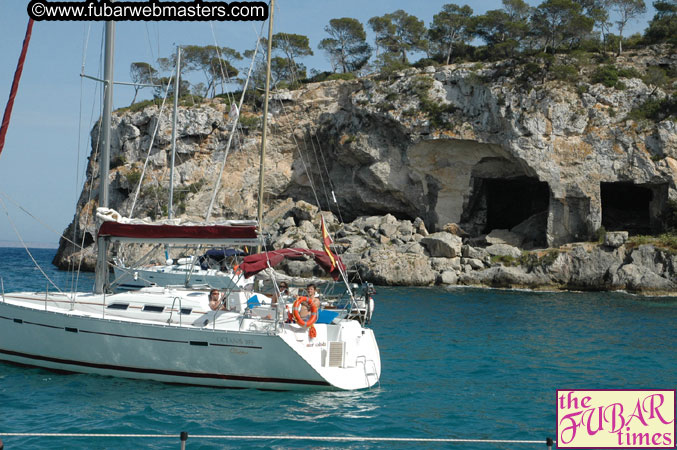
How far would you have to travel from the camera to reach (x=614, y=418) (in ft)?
18.8

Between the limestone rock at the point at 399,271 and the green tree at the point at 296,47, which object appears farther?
the green tree at the point at 296,47

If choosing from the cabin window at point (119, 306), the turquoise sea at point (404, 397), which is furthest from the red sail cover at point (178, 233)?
the turquoise sea at point (404, 397)

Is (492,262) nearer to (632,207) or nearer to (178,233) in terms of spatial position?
(632,207)

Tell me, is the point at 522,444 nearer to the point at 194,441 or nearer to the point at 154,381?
the point at 194,441

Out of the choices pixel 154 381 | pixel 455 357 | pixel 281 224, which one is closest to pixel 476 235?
pixel 281 224

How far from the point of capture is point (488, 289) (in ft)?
106

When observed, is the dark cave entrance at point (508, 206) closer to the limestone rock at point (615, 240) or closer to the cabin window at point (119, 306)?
the limestone rock at point (615, 240)

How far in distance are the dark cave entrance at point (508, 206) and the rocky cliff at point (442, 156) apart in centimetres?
11

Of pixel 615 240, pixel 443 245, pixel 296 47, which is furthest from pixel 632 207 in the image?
pixel 296 47

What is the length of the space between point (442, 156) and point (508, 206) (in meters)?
10.2

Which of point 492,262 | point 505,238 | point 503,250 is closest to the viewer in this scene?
point 492,262

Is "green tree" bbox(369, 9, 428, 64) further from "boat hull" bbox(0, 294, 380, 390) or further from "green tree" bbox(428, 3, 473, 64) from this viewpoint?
"boat hull" bbox(0, 294, 380, 390)

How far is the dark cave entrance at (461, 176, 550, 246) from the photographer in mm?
42344

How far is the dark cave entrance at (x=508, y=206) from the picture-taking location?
42.3 m
